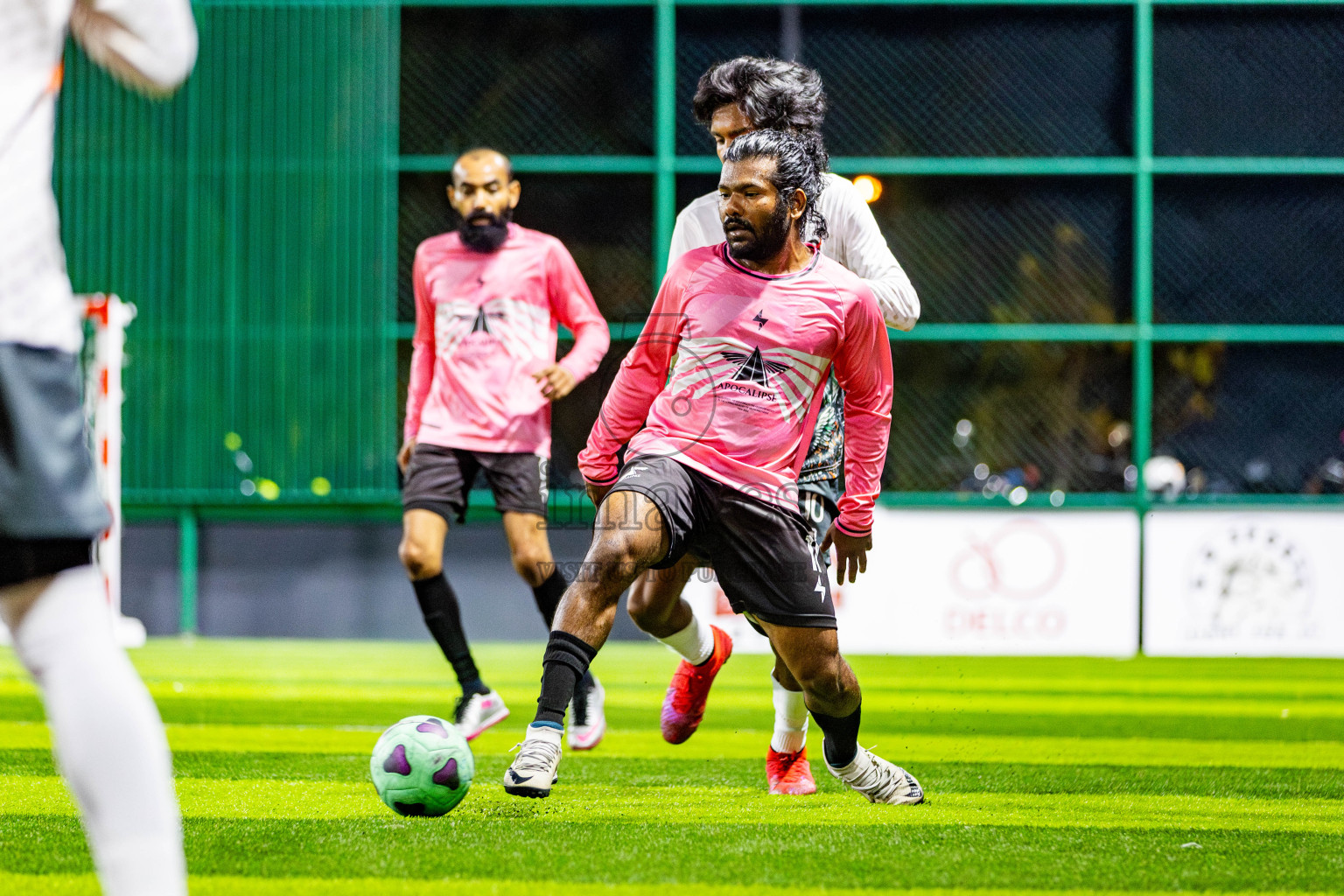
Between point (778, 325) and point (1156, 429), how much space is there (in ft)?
35.6

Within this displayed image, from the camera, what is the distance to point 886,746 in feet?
22.8

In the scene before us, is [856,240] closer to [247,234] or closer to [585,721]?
[585,721]

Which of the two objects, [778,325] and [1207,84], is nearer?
[778,325]

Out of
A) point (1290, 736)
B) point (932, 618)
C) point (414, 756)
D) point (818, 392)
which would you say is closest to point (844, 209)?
point (818, 392)

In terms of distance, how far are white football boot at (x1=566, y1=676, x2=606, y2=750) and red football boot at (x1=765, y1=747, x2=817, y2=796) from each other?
119 cm

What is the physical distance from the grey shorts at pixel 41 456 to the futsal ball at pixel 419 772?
2058mm

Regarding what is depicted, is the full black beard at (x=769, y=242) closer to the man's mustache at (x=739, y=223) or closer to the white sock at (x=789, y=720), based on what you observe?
the man's mustache at (x=739, y=223)

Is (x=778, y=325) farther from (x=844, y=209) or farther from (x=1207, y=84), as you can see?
(x=1207, y=84)

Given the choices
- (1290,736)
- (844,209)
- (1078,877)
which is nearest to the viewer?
(1078,877)

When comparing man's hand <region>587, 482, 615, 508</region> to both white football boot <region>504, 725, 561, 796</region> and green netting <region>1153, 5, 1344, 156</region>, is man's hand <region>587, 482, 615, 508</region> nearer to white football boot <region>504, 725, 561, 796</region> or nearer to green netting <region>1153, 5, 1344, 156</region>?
white football boot <region>504, 725, 561, 796</region>

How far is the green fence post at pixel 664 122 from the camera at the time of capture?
14.7 m

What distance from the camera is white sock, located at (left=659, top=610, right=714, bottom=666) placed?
18.3 feet

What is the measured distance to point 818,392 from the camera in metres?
4.73

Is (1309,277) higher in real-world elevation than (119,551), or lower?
higher
